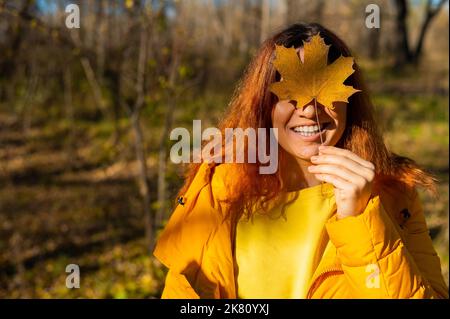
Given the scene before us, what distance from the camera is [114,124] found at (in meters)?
8.81

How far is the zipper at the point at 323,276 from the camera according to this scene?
138cm

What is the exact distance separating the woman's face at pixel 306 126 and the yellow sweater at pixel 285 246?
164 mm

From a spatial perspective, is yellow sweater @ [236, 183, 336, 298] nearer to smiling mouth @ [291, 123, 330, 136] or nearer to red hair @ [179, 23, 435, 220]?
red hair @ [179, 23, 435, 220]

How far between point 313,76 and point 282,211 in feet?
1.41

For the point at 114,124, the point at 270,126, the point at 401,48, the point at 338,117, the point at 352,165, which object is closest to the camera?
the point at 352,165

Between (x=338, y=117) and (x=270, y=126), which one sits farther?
(x=270, y=126)

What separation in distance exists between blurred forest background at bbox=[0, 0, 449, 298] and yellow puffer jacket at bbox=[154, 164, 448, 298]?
65 cm

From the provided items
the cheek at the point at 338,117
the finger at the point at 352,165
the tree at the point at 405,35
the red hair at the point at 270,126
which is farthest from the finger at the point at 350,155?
the tree at the point at 405,35

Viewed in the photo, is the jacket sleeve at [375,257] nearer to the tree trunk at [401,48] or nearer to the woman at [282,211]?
the woman at [282,211]

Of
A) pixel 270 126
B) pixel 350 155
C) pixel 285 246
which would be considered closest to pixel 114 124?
pixel 270 126

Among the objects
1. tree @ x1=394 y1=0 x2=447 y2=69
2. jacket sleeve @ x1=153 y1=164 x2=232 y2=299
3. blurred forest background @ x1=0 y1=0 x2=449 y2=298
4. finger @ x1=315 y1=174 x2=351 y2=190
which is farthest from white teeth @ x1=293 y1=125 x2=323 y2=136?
tree @ x1=394 y1=0 x2=447 y2=69

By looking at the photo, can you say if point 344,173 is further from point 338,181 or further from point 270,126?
point 270,126

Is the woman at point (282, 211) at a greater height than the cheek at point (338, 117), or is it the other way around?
the cheek at point (338, 117)

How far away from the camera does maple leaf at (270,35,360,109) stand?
1253 mm
